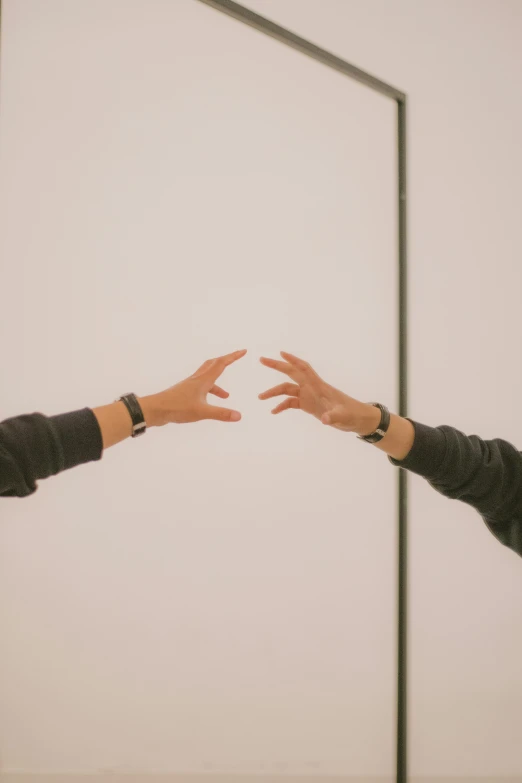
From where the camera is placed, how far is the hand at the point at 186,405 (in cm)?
91

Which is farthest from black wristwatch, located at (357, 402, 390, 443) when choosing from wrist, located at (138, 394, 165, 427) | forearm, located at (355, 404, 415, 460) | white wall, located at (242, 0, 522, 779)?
white wall, located at (242, 0, 522, 779)

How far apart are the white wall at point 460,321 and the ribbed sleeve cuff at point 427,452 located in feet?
2.16

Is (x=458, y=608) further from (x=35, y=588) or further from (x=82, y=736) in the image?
(x=35, y=588)

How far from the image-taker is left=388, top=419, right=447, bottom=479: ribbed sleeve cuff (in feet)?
2.97

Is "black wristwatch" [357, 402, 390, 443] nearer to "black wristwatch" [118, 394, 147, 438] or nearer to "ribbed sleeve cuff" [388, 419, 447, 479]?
"ribbed sleeve cuff" [388, 419, 447, 479]

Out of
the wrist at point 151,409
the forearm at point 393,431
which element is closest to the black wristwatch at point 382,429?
the forearm at point 393,431

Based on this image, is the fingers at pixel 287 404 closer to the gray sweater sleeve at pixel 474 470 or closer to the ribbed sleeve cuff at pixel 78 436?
the gray sweater sleeve at pixel 474 470

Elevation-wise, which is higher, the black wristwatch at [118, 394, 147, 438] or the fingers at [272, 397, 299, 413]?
the fingers at [272, 397, 299, 413]

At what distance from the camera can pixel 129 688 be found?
1213 millimetres

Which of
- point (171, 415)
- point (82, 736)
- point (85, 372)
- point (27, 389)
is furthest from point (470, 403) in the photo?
point (82, 736)

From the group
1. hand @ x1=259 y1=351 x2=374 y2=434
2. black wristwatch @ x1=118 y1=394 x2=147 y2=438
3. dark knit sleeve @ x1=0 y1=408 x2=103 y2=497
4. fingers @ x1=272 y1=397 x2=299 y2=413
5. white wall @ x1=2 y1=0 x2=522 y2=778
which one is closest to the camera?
dark knit sleeve @ x1=0 y1=408 x2=103 y2=497

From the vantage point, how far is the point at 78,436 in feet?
2.44

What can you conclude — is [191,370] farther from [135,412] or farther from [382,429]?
[382,429]

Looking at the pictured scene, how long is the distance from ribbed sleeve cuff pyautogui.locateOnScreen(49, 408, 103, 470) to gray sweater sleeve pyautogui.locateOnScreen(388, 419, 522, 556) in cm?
57
